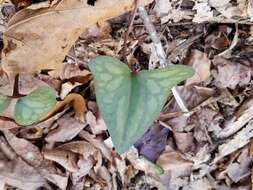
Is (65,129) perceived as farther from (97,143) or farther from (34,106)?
(34,106)

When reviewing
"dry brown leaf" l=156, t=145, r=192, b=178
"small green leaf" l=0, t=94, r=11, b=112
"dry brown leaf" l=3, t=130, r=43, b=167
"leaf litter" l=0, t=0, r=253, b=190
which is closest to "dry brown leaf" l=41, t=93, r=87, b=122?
"leaf litter" l=0, t=0, r=253, b=190

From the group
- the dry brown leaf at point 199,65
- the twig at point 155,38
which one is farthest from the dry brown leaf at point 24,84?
the dry brown leaf at point 199,65

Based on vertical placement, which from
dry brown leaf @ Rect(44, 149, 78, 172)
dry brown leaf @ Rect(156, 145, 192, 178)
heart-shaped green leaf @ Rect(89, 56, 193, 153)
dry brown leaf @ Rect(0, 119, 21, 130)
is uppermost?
heart-shaped green leaf @ Rect(89, 56, 193, 153)

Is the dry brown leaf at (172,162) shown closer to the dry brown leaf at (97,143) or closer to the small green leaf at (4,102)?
the dry brown leaf at (97,143)

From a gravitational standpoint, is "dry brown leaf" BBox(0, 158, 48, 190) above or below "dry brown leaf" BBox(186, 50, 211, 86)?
below

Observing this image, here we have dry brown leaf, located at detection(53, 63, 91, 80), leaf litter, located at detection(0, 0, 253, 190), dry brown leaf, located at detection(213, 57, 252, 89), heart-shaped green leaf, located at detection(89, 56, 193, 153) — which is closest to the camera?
heart-shaped green leaf, located at detection(89, 56, 193, 153)

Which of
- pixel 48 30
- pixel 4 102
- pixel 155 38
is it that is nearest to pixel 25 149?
pixel 4 102

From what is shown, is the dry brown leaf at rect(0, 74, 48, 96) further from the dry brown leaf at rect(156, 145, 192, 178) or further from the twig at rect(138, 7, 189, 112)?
the dry brown leaf at rect(156, 145, 192, 178)

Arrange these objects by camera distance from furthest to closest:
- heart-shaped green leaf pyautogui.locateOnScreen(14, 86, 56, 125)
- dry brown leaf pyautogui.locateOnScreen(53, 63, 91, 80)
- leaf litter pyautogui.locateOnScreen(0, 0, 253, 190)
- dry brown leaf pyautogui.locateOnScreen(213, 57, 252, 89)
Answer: dry brown leaf pyautogui.locateOnScreen(213, 57, 252, 89) → dry brown leaf pyautogui.locateOnScreen(53, 63, 91, 80) → leaf litter pyautogui.locateOnScreen(0, 0, 253, 190) → heart-shaped green leaf pyautogui.locateOnScreen(14, 86, 56, 125)
